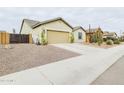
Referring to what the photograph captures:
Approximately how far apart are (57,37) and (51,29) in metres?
2.00

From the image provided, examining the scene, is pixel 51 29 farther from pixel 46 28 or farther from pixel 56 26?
pixel 56 26

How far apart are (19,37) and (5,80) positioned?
16.4 metres

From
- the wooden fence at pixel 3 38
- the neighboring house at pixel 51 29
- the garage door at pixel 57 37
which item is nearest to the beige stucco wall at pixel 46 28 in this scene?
the neighboring house at pixel 51 29

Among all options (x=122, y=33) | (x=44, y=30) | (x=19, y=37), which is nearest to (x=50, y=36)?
(x=44, y=30)

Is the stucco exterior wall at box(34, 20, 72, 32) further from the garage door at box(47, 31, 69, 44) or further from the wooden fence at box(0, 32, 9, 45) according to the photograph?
the wooden fence at box(0, 32, 9, 45)

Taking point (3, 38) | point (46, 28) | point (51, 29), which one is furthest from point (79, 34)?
point (3, 38)

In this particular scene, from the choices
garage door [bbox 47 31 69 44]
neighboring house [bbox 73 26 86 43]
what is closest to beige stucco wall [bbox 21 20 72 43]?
garage door [bbox 47 31 69 44]

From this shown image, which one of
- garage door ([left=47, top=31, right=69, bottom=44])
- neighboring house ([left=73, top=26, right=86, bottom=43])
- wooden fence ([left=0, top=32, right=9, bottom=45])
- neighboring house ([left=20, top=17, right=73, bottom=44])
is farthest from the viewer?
neighboring house ([left=73, top=26, right=86, bottom=43])

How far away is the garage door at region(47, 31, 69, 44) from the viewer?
24.1 meters

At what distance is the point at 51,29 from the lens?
79.2 ft

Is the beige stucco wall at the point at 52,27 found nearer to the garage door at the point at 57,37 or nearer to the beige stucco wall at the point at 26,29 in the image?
the garage door at the point at 57,37

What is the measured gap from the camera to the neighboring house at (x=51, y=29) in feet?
77.7

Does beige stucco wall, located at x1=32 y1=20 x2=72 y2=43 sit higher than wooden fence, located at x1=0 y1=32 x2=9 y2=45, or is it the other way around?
beige stucco wall, located at x1=32 y1=20 x2=72 y2=43
